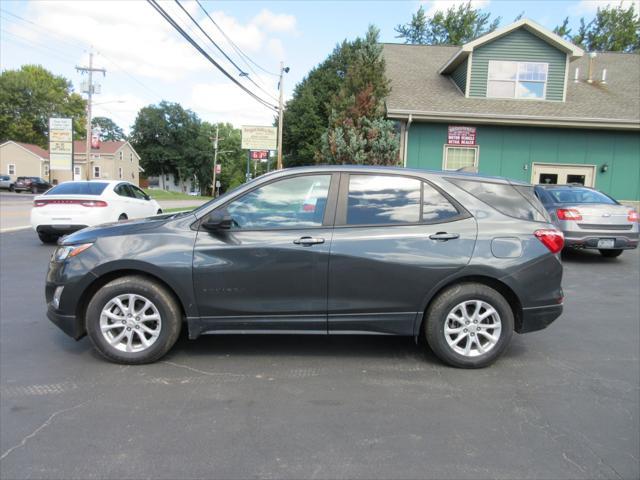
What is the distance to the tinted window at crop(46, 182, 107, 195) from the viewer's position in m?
10.7

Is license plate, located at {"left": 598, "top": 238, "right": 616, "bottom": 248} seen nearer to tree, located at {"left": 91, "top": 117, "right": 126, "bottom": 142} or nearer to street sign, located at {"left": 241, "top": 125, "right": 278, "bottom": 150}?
street sign, located at {"left": 241, "top": 125, "right": 278, "bottom": 150}

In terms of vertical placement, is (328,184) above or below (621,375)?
above

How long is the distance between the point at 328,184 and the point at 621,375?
2.96 metres

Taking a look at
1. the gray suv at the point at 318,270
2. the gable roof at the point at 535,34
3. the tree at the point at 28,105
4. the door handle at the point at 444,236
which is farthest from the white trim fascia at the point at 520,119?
the tree at the point at 28,105

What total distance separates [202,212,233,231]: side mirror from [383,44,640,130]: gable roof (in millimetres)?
13145

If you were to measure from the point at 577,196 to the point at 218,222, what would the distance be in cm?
857

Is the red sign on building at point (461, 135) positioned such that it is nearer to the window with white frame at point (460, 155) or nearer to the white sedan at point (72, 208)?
the window with white frame at point (460, 155)

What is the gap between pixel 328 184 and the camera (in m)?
4.05

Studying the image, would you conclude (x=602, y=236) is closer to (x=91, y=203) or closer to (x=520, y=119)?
(x=520, y=119)

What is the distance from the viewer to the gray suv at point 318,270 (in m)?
3.86

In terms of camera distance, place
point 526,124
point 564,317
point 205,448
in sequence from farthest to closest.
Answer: point 526,124 < point 564,317 < point 205,448

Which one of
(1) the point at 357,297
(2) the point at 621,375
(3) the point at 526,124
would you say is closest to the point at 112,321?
(1) the point at 357,297

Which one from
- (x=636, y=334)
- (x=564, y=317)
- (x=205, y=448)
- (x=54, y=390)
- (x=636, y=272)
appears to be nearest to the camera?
(x=205, y=448)

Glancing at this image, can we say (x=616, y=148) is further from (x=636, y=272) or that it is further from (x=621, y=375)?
(x=621, y=375)
